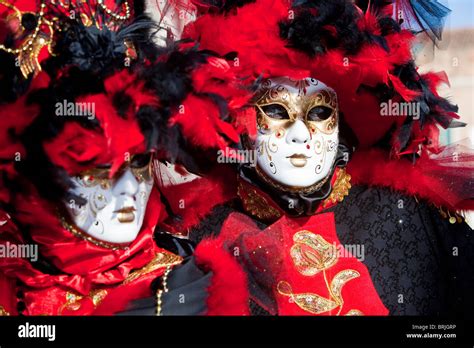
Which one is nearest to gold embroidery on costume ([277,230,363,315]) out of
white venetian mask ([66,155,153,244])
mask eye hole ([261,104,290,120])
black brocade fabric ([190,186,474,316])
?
black brocade fabric ([190,186,474,316])

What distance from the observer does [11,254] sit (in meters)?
2.01

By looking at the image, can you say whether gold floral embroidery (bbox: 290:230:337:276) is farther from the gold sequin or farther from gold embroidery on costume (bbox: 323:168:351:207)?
the gold sequin

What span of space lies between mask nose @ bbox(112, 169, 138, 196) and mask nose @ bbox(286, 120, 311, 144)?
46 centimetres

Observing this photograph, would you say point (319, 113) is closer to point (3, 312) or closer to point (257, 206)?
point (257, 206)

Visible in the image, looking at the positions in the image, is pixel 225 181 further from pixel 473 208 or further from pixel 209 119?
pixel 473 208

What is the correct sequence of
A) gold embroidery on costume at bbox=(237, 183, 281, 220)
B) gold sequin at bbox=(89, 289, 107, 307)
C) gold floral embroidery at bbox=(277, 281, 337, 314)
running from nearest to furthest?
1. gold sequin at bbox=(89, 289, 107, 307)
2. gold floral embroidery at bbox=(277, 281, 337, 314)
3. gold embroidery on costume at bbox=(237, 183, 281, 220)

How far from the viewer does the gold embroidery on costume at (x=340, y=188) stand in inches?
94.0

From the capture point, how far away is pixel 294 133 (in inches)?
86.4

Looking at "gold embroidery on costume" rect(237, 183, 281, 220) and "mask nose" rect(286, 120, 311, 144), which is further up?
"mask nose" rect(286, 120, 311, 144)

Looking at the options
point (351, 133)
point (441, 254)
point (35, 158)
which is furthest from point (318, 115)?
point (35, 158)

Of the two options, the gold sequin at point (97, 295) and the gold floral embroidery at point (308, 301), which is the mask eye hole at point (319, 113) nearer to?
the gold floral embroidery at point (308, 301)

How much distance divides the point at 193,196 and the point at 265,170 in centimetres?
23

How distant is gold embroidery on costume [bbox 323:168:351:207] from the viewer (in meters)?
2.39

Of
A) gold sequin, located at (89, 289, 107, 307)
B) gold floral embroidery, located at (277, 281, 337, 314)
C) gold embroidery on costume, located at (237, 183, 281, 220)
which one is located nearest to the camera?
gold sequin, located at (89, 289, 107, 307)
